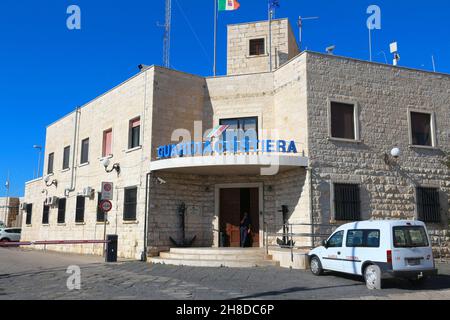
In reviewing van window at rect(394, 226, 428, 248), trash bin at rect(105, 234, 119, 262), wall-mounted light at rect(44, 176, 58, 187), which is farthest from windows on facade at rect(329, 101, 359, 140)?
wall-mounted light at rect(44, 176, 58, 187)

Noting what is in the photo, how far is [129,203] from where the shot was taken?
18.7 meters

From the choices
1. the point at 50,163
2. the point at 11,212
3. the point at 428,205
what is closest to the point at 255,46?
the point at 428,205

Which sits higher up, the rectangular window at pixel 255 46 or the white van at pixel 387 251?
the rectangular window at pixel 255 46

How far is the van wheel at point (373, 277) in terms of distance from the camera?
10281 millimetres

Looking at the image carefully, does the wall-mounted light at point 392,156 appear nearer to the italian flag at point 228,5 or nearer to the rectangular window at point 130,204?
the rectangular window at point 130,204

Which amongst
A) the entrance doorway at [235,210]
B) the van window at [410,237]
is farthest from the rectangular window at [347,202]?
the van window at [410,237]

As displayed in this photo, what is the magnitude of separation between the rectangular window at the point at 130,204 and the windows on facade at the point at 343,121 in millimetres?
8503

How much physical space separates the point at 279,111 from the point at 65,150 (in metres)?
14.2

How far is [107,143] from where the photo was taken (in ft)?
71.6

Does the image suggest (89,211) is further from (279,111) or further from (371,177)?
(371,177)

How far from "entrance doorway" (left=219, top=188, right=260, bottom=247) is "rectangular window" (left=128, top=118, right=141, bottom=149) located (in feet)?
14.3

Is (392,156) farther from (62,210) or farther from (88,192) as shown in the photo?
(62,210)

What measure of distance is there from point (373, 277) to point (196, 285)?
423 centimetres
